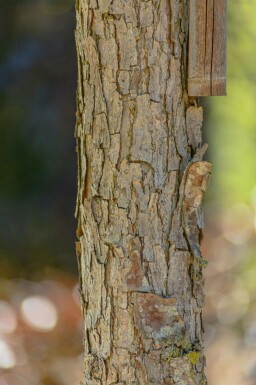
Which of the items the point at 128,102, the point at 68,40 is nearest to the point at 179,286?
the point at 128,102

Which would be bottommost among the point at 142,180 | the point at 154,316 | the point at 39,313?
the point at 154,316

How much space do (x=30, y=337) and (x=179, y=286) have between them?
146 centimetres

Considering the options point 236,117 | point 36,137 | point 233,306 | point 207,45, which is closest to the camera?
point 207,45

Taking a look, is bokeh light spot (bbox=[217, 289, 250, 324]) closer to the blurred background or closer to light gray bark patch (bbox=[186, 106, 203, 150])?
the blurred background

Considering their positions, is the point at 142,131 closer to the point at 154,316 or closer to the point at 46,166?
the point at 154,316

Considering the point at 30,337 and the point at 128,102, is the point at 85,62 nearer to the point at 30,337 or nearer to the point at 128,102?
the point at 128,102

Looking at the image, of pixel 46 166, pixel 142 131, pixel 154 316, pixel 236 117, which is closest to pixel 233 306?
pixel 236 117

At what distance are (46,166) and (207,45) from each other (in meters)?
1.44

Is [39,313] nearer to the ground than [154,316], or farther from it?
farther from it

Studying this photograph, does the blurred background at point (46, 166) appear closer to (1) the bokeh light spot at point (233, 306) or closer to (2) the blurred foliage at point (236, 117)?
(2) the blurred foliage at point (236, 117)

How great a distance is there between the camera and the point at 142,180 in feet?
5.60

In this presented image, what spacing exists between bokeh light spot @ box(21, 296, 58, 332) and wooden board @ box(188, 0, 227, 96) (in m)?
1.62

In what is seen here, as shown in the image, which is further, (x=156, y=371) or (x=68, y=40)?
(x=68, y=40)

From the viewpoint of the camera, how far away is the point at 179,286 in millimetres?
1744
